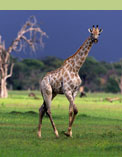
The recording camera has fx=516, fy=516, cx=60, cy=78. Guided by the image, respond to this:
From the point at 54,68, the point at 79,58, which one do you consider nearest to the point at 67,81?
the point at 79,58

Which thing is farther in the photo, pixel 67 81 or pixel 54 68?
pixel 54 68

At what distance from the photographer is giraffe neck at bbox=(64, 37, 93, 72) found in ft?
42.0

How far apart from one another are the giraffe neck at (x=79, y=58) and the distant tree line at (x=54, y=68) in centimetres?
7810

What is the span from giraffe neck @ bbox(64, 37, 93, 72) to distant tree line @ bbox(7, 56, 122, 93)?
7810cm

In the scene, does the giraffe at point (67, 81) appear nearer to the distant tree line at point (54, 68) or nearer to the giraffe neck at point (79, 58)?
the giraffe neck at point (79, 58)

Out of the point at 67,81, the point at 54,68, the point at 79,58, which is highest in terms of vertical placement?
the point at 79,58

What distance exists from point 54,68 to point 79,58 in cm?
8628

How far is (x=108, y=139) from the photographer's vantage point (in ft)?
38.0

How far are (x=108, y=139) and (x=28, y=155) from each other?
3.05 meters

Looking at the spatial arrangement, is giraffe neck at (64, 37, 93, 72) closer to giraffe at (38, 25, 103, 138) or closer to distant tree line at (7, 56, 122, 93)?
giraffe at (38, 25, 103, 138)

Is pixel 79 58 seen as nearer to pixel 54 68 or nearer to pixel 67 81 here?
pixel 67 81

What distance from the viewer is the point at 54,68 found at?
99.2 meters

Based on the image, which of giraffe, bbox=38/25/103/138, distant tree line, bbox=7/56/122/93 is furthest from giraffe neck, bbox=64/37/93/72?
distant tree line, bbox=7/56/122/93

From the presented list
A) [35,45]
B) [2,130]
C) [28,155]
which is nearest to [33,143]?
[28,155]
